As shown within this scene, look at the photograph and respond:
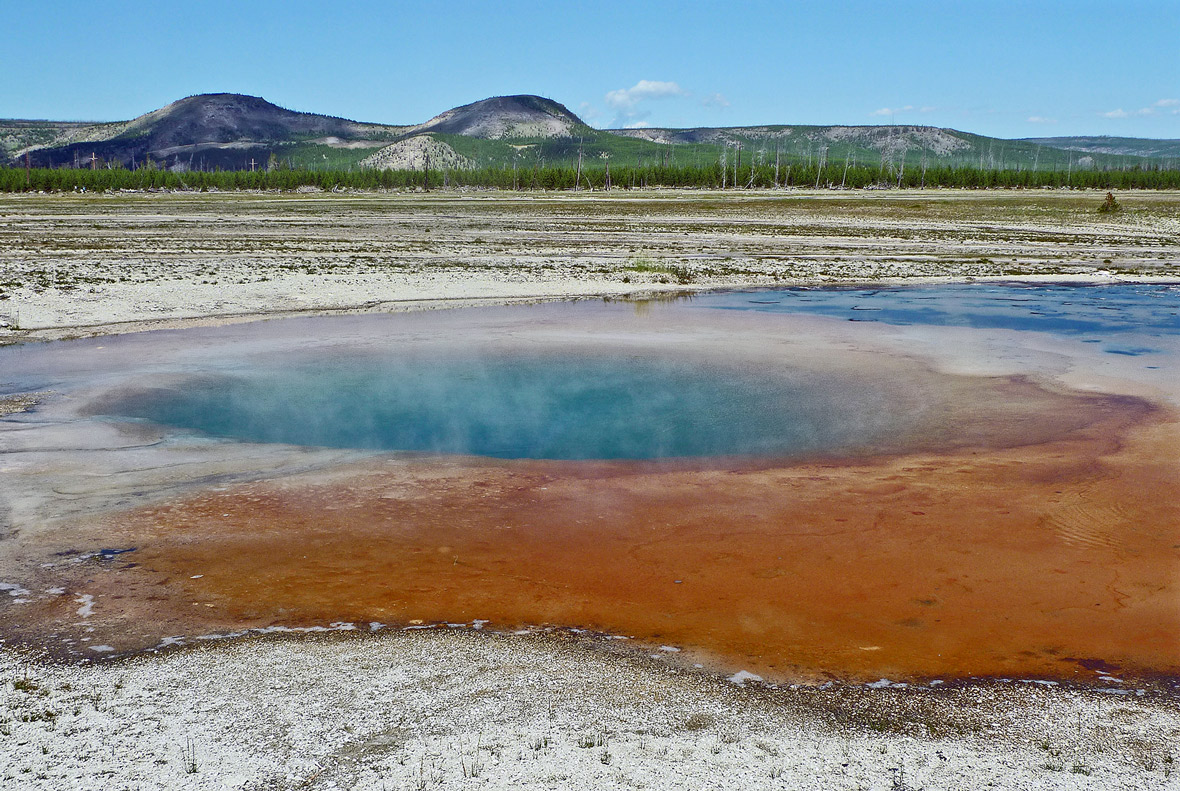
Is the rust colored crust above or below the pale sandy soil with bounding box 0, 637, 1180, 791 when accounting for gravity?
below

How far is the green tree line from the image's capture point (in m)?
150

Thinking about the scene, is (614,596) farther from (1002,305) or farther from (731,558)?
(1002,305)

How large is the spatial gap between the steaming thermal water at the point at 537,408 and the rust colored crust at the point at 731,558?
101cm

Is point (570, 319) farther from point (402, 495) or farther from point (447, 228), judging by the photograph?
point (447, 228)

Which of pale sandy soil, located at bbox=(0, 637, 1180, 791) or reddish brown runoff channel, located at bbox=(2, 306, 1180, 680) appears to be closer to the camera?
pale sandy soil, located at bbox=(0, 637, 1180, 791)

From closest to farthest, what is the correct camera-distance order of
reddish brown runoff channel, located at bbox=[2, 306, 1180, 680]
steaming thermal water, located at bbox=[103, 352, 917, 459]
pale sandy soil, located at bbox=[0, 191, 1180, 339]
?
reddish brown runoff channel, located at bbox=[2, 306, 1180, 680] < steaming thermal water, located at bbox=[103, 352, 917, 459] < pale sandy soil, located at bbox=[0, 191, 1180, 339]

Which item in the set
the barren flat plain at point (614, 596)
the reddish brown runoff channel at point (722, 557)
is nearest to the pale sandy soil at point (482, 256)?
the barren flat plain at point (614, 596)

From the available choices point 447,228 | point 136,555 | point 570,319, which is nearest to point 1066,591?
point 136,555

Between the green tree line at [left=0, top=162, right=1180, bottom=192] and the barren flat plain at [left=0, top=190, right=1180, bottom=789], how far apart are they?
447 feet

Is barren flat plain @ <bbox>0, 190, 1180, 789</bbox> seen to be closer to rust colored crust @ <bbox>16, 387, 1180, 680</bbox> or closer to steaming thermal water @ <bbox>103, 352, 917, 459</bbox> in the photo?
rust colored crust @ <bbox>16, 387, 1180, 680</bbox>

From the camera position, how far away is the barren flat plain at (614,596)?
5301 mm

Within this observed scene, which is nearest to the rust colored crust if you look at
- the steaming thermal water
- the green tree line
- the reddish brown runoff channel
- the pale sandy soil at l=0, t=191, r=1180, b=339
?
the reddish brown runoff channel

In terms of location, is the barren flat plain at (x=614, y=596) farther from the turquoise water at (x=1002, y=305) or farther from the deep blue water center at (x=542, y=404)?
the turquoise water at (x=1002, y=305)

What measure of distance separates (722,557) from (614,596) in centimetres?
121
